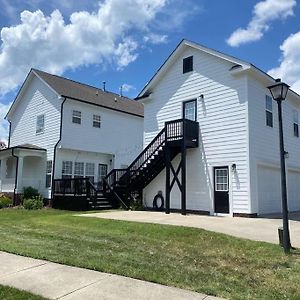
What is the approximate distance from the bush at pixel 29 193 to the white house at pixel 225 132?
751 centimetres

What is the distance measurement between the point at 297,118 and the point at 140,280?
1712 cm

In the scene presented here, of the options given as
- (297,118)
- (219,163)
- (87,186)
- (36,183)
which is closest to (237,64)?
(219,163)

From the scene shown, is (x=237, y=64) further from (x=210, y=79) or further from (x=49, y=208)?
(x=49, y=208)

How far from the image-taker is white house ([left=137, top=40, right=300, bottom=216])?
51.5 feet

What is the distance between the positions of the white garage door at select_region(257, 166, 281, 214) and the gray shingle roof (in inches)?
507

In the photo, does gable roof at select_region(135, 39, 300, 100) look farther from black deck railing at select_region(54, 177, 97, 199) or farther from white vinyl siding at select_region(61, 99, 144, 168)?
black deck railing at select_region(54, 177, 97, 199)

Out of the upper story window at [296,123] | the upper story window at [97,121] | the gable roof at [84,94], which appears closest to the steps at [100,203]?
the upper story window at [97,121]

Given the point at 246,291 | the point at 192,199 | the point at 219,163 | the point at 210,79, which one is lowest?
the point at 246,291

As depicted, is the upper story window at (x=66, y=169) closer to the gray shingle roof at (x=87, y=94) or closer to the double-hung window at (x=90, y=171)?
the double-hung window at (x=90, y=171)

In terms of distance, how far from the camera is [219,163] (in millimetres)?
16391

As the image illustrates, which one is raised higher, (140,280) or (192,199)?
(192,199)

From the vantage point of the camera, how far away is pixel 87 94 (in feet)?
84.9

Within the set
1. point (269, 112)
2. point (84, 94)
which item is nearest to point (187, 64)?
point (269, 112)

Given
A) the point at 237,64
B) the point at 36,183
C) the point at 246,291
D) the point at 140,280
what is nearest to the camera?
the point at 246,291
